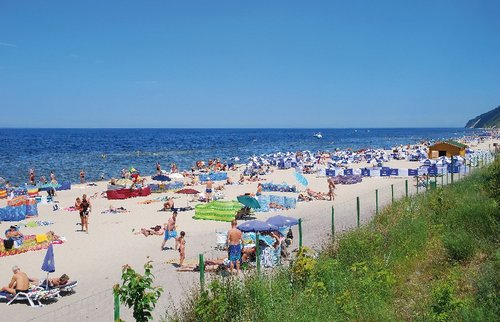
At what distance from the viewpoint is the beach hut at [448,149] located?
122 feet

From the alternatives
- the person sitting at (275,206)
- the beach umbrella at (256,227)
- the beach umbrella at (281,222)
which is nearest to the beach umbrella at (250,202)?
the person sitting at (275,206)

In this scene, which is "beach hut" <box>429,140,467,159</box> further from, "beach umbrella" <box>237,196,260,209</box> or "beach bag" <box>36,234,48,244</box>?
"beach bag" <box>36,234,48,244</box>

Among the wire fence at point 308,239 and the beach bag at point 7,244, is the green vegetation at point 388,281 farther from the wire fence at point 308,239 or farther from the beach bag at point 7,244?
the beach bag at point 7,244

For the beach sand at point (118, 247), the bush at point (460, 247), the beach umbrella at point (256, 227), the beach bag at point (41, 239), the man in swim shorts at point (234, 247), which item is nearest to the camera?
the bush at point (460, 247)

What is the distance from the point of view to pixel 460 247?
878 centimetres

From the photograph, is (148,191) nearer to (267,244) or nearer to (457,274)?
(267,244)

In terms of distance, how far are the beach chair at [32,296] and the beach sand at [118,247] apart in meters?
0.16

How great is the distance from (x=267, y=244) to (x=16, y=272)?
20.0 ft

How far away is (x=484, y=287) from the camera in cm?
A: 658

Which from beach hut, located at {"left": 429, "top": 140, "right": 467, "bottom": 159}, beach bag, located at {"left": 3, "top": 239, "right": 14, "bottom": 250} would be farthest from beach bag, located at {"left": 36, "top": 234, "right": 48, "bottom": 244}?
beach hut, located at {"left": 429, "top": 140, "right": 467, "bottom": 159}

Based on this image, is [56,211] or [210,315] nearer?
[210,315]

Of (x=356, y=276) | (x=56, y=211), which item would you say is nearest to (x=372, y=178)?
(x=56, y=211)

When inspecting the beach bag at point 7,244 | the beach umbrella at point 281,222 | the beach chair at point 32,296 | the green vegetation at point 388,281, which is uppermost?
the green vegetation at point 388,281

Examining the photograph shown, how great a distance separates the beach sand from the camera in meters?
9.20
